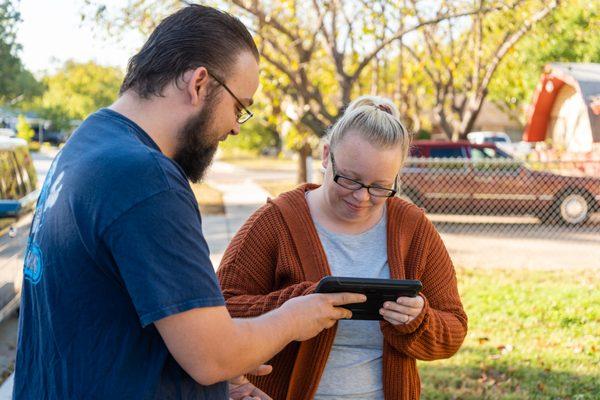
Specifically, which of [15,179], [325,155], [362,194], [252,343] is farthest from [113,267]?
[15,179]

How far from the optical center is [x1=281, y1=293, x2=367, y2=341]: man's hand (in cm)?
193

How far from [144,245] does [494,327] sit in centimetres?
554

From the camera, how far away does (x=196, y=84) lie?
5.81 feet

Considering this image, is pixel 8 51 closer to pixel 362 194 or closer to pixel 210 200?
pixel 210 200

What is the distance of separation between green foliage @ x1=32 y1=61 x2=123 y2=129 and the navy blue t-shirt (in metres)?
63.8

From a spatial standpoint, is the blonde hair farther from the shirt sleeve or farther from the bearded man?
the shirt sleeve

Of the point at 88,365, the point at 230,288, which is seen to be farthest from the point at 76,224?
the point at 230,288

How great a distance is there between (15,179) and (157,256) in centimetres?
611

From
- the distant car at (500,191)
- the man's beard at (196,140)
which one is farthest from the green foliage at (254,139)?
the man's beard at (196,140)

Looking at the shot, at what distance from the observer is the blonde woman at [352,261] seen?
8.52 feet

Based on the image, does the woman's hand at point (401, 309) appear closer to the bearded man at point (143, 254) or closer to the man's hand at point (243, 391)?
the man's hand at point (243, 391)

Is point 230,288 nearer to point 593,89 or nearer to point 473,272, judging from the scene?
point 473,272

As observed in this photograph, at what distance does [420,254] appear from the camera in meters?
2.74

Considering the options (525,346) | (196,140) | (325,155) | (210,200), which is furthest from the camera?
(210,200)
